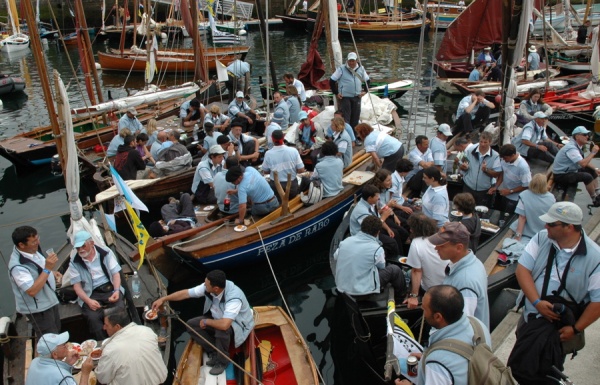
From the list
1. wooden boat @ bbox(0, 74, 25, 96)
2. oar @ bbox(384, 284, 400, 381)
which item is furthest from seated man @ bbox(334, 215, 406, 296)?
wooden boat @ bbox(0, 74, 25, 96)

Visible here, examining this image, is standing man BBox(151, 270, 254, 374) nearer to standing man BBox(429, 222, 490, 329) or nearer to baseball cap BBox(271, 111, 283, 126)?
standing man BBox(429, 222, 490, 329)

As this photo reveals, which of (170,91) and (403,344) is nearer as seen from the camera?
(403,344)

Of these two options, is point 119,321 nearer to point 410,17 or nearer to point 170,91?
point 170,91

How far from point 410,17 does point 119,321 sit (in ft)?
133

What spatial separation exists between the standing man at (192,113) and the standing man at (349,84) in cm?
430

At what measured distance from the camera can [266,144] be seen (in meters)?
13.3

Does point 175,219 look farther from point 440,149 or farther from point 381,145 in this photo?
point 440,149

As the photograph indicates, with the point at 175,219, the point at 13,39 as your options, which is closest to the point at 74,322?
the point at 175,219

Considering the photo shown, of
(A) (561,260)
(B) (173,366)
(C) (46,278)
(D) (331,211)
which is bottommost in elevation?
(B) (173,366)

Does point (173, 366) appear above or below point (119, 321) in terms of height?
below

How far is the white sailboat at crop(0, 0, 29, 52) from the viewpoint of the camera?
34406 mm

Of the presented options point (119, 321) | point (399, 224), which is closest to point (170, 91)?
point (399, 224)

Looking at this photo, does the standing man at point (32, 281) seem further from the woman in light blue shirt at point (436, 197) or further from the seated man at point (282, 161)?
the woman in light blue shirt at point (436, 197)

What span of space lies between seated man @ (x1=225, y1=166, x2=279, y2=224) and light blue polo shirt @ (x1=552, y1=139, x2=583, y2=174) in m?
5.79
